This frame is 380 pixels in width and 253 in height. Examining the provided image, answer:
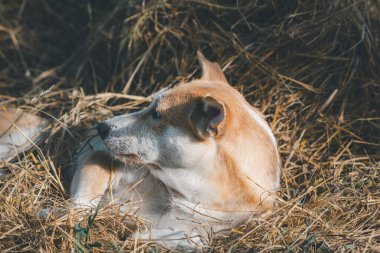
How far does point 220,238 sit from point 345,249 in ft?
2.91

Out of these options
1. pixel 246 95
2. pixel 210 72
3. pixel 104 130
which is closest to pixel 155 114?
pixel 104 130

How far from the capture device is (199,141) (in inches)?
163

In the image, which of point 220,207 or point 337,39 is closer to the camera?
point 220,207

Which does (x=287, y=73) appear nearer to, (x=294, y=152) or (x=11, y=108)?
(x=294, y=152)

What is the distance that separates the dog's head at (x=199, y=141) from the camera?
4.11 meters

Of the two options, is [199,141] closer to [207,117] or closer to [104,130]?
[207,117]

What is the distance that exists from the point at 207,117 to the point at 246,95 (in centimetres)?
166

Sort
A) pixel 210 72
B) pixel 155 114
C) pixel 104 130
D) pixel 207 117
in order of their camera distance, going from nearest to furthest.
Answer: pixel 207 117 < pixel 155 114 < pixel 104 130 < pixel 210 72

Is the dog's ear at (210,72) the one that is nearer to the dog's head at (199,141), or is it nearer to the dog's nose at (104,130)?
the dog's head at (199,141)

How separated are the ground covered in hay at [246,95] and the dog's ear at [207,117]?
74 cm

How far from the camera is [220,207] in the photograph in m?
4.27

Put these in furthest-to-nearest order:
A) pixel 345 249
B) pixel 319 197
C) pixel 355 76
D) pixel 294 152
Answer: pixel 355 76
pixel 294 152
pixel 319 197
pixel 345 249

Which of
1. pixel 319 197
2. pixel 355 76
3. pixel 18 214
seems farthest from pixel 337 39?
pixel 18 214

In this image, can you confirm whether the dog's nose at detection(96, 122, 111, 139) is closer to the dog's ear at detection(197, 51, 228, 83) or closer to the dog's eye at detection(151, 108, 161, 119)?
the dog's eye at detection(151, 108, 161, 119)
